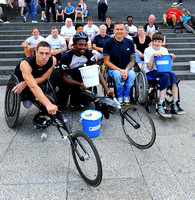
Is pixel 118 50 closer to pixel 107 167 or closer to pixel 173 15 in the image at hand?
pixel 107 167

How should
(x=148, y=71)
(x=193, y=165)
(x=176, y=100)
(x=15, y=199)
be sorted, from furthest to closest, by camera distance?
(x=148, y=71) → (x=176, y=100) → (x=193, y=165) → (x=15, y=199)

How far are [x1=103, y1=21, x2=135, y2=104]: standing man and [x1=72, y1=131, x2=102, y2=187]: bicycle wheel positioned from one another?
2.22 m

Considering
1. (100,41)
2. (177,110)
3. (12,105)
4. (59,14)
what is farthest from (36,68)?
(59,14)

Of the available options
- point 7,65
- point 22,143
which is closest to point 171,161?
point 22,143

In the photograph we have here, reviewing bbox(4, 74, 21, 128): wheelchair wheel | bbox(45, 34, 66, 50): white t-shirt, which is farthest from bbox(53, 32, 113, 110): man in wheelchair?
bbox(45, 34, 66, 50): white t-shirt

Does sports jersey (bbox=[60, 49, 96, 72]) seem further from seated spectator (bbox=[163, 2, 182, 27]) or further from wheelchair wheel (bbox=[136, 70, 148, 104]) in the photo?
seated spectator (bbox=[163, 2, 182, 27])

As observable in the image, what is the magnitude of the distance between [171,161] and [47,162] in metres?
1.63

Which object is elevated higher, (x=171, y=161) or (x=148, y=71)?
(x=148, y=71)

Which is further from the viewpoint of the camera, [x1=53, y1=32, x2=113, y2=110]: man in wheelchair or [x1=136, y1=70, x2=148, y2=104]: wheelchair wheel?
[x1=136, y1=70, x2=148, y2=104]: wheelchair wheel

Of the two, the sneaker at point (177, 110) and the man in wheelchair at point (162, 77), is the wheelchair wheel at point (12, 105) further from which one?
the sneaker at point (177, 110)

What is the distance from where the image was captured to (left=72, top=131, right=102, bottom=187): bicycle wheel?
88.1 inches

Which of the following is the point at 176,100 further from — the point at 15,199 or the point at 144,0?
the point at 144,0

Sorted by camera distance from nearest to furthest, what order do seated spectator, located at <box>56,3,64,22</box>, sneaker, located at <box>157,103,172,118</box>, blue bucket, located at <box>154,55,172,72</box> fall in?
1. sneaker, located at <box>157,103,172,118</box>
2. blue bucket, located at <box>154,55,172,72</box>
3. seated spectator, located at <box>56,3,64,22</box>

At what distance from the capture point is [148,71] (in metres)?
4.58
